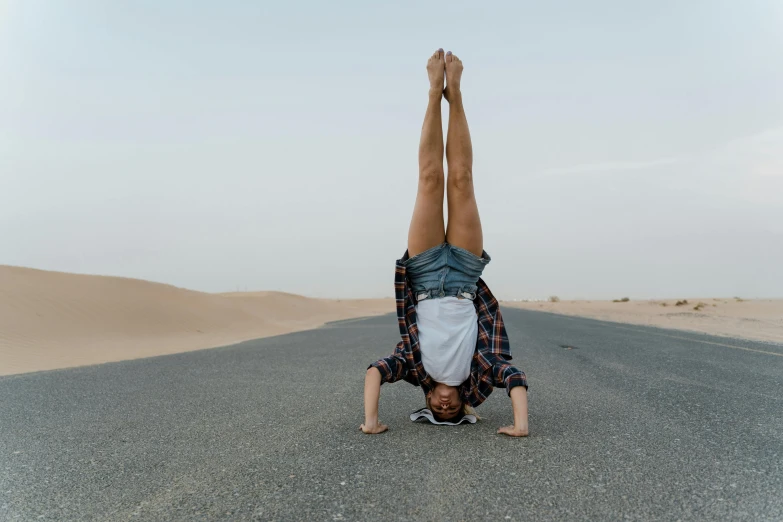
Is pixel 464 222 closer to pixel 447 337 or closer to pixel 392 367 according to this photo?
pixel 447 337

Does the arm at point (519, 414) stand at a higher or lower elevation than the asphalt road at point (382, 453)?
higher

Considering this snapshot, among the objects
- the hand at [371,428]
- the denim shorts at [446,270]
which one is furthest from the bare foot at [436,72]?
the hand at [371,428]

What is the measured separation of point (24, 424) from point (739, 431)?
5792 millimetres

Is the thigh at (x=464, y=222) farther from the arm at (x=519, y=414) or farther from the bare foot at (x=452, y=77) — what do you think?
the arm at (x=519, y=414)

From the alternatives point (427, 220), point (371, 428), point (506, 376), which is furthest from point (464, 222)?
point (371, 428)

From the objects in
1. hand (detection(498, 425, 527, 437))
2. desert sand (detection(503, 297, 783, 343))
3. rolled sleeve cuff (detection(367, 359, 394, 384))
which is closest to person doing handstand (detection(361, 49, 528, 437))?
rolled sleeve cuff (detection(367, 359, 394, 384))

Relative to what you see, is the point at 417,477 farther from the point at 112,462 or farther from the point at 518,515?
the point at 112,462

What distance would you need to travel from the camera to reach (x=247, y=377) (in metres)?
7.38

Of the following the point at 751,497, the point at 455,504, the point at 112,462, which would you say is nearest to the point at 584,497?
the point at 455,504

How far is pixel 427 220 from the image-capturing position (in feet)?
13.9

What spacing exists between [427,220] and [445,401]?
1.42 metres

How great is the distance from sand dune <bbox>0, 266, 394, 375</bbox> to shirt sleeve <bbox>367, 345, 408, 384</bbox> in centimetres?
773

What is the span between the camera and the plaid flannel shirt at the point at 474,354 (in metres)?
4.14

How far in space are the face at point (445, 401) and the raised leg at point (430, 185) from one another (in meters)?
1.09
